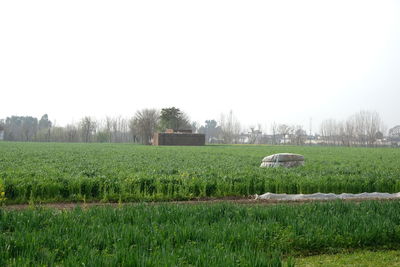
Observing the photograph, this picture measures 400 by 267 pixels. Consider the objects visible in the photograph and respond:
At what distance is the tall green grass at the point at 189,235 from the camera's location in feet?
14.7

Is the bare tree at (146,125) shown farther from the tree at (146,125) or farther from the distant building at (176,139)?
the distant building at (176,139)

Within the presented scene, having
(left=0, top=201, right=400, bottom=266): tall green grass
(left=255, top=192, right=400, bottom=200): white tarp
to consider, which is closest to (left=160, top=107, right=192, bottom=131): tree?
(left=255, top=192, right=400, bottom=200): white tarp

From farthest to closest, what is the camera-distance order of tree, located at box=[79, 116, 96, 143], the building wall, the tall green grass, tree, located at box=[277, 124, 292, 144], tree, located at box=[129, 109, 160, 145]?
tree, located at box=[277, 124, 292, 144] < tree, located at box=[79, 116, 96, 143] < tree, located at box=[129, 109, 160, 145] < the building wall < the tall green grass

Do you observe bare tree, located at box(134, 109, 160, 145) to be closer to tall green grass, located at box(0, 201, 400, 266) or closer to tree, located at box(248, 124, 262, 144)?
tree, located at box(248, 124, 262, 144)

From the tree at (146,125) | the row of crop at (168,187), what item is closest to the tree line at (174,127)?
the tree at (146,125)

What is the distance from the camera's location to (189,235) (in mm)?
5762

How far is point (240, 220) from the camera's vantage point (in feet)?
22.9

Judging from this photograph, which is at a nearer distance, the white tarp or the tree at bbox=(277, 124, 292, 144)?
the white tarp

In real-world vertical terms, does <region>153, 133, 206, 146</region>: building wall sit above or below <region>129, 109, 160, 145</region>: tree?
below

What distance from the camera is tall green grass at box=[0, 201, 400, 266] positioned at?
176 inches

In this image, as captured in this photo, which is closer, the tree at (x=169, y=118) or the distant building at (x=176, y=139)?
the distant building at (x=176, y=139)

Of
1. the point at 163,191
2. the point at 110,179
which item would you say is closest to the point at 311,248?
the point at 163,191

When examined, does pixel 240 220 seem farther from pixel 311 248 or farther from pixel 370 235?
pixel 370 235

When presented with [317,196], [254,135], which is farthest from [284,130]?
[317,196]
